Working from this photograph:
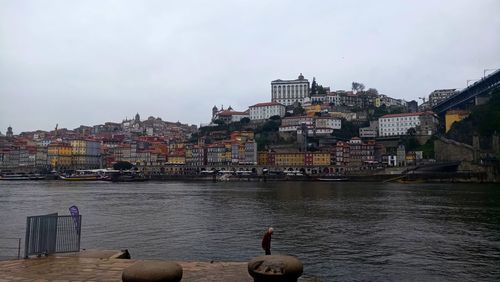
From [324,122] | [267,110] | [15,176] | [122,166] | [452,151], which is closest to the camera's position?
[452,151]

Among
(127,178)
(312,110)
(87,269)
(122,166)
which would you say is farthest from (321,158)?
(87,269)

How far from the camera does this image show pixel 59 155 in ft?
490

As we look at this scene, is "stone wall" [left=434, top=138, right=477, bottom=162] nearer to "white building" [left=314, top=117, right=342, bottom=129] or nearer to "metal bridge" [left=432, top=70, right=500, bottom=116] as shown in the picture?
"metal bridge" [left=432, top=70, right=500, bottom=116]

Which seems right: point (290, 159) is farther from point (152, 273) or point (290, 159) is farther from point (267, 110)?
point (152, 273)

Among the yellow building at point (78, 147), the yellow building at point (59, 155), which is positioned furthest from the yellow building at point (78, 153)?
the yellow building at point (59, 155)

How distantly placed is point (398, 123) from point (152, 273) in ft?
432

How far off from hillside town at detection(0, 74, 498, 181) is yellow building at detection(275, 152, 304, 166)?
0.28 m

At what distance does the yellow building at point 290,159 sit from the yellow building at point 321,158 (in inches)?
140

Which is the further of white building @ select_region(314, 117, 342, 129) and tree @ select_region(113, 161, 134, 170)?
tree @ select_region(113, 161, 134, 170)

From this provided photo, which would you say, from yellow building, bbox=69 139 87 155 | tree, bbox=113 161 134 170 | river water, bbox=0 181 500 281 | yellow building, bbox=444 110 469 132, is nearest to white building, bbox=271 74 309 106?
yellow building, bbox=444 110 469 132

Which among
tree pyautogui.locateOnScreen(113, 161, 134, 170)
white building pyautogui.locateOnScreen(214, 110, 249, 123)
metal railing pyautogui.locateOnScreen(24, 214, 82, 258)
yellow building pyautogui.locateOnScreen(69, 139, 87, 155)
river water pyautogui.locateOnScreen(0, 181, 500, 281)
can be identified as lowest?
river water pyautogui.locateOnScreen(0, 181, 500, 281)

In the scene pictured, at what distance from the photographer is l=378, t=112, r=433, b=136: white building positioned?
12662 centimetres

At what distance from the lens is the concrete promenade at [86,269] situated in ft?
31.7

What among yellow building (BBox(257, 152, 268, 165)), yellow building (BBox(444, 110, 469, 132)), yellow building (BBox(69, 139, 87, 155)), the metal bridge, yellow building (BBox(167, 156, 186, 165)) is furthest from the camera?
yellow building (BBox(69, 139, 87, 155))
